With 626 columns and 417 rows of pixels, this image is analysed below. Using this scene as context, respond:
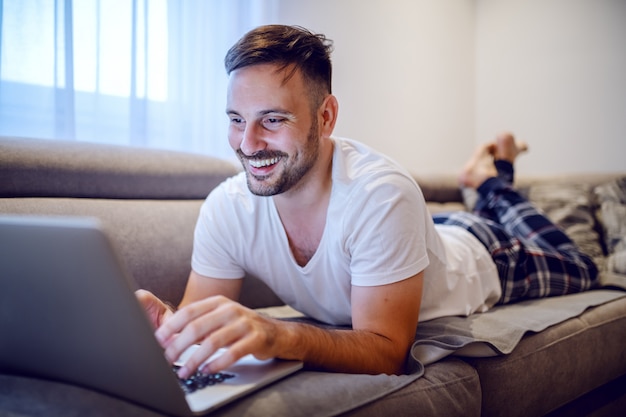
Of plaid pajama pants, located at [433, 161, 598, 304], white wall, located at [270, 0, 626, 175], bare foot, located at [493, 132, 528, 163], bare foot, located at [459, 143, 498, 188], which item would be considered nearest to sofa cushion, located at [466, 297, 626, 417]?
plaid pajama pants, located at [433, 161, 598, 304]

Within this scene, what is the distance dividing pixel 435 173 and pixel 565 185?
1.87ft

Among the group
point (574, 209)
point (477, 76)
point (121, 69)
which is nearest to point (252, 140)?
point (121, 69)

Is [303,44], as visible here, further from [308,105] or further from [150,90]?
[150,90]

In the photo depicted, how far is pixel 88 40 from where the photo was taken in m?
1.75

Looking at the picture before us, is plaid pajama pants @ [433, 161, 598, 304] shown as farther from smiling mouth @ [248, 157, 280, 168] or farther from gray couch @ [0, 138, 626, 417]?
smiling mouth @ [248, 157, 280, 168]

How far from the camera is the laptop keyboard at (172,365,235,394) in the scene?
27.7 inches

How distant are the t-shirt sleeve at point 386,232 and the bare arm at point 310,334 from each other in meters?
0.03

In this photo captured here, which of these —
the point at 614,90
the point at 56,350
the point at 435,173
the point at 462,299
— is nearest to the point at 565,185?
the point at 435,173

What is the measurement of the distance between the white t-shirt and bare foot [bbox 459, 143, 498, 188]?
947 mm

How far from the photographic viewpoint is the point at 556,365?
1226 mm

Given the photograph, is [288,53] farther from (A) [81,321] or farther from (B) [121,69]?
(B) [121,69]

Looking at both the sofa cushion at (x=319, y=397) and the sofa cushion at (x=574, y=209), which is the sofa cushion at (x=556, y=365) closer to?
the sofa cushion at (x=319, y=397)

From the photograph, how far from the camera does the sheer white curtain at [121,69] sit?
1.61 meters

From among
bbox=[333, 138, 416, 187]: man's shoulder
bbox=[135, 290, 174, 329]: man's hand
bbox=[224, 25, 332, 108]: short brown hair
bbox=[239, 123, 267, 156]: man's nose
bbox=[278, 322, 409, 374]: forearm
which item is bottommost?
bbox=[278, 322, 409, 374]: forearm
